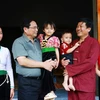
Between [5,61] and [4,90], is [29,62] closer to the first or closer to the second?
[5,61]

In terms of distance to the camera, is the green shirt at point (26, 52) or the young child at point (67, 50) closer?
the green shirt at point (26, 52)

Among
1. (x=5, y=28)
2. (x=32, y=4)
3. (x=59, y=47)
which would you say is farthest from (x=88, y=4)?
(x=59, y=47)

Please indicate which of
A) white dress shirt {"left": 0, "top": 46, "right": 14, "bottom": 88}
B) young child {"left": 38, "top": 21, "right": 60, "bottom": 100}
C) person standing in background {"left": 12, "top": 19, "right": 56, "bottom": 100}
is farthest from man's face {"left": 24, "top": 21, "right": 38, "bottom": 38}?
white dress shirt {"left": 0, "top": 46, "right": 14, "bottom": 88}

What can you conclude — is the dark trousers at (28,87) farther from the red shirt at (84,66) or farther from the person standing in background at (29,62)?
the red shirt at (84,66)

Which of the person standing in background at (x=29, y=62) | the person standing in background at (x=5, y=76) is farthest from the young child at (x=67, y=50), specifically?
the person standing in background at (x=5, y=76)

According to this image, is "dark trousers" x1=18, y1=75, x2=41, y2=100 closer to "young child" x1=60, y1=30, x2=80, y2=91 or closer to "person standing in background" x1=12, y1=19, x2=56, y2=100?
"person standing in background" x1=12, y1=19, x2=56, y2=100

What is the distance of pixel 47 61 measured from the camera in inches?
109

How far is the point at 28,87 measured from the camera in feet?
9.18

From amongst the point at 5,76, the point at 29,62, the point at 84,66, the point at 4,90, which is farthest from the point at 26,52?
the point at 84,66

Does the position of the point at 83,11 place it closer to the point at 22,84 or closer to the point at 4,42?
the point at 4,42

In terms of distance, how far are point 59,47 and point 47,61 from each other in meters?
0.33

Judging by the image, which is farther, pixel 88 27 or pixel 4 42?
pixel 4 42

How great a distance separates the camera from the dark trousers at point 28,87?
2787 mm

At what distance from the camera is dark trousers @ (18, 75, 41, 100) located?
279cm
